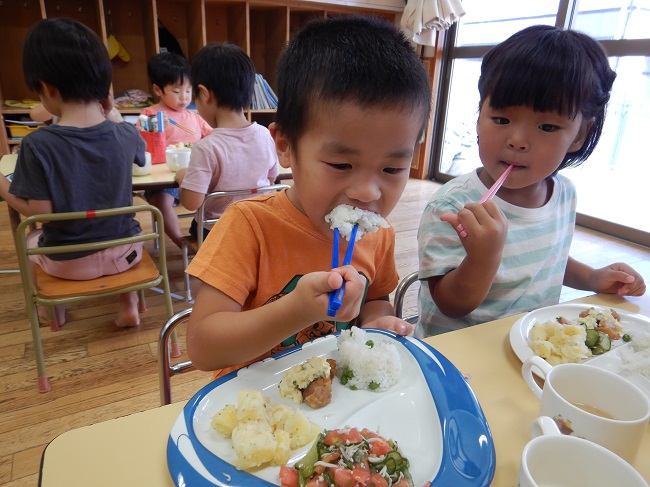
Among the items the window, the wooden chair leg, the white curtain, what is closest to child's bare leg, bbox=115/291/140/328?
the wooden chair leg

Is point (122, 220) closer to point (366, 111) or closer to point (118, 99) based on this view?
point (366, 111)

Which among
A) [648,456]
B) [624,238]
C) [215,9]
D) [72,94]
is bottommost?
[624,238]

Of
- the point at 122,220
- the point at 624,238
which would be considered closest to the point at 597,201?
the point at 624,238

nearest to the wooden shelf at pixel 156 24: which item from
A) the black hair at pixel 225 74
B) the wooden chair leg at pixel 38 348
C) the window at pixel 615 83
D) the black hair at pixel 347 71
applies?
the window at pixel 615 83

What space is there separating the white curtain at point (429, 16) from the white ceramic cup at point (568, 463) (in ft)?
16.2

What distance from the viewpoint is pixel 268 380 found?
685 mm

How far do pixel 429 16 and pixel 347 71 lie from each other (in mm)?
4577

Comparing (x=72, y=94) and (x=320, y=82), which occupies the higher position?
(x=320, y=82)

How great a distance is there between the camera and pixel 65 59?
1718mm

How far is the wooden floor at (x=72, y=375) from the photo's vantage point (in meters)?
1.60

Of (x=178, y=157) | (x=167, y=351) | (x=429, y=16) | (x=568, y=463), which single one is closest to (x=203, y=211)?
(x=178, y=157)

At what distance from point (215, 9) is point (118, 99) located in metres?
1.47

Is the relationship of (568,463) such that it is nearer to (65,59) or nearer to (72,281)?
(72,281)

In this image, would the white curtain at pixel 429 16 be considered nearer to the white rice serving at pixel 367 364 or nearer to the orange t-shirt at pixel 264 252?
the orange t-shirt at pixel 264 252
